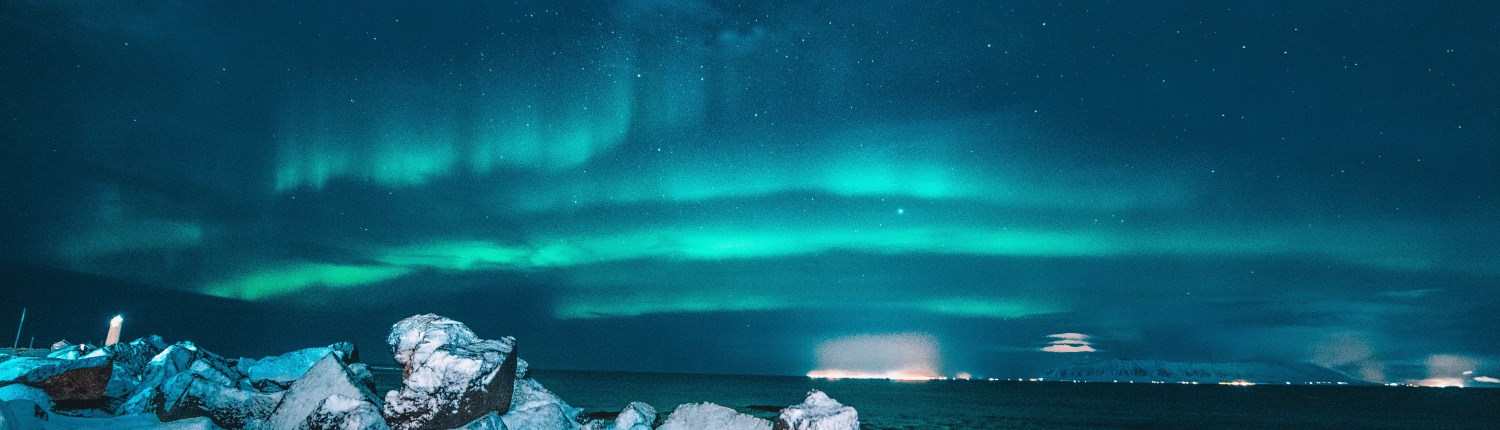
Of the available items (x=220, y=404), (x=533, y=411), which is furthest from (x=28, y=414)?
(x=533, y=411)

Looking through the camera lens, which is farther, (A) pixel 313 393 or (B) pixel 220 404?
(B) pixel 220 404

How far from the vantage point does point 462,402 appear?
1293cm

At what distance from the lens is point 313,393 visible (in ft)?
41.1

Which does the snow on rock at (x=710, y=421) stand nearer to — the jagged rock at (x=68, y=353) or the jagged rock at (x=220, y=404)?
the jagged rock at (x=220, y=404)

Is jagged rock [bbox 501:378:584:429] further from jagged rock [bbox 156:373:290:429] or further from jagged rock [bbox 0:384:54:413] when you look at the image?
jagged rock [bbox 0:384:54:413]

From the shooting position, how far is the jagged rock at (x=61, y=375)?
13813 mm

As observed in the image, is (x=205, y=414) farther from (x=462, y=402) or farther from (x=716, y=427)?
(x=716, y=427)

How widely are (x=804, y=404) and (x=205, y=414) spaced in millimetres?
11285

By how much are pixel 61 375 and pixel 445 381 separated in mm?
8171

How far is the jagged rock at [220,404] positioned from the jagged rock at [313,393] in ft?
2.38

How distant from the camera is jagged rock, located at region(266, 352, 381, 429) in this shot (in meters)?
12.2

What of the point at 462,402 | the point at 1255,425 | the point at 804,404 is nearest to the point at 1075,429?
the point at 1255,425

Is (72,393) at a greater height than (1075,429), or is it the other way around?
(72,393)

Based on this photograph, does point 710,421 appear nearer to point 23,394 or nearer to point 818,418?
point 818,418
